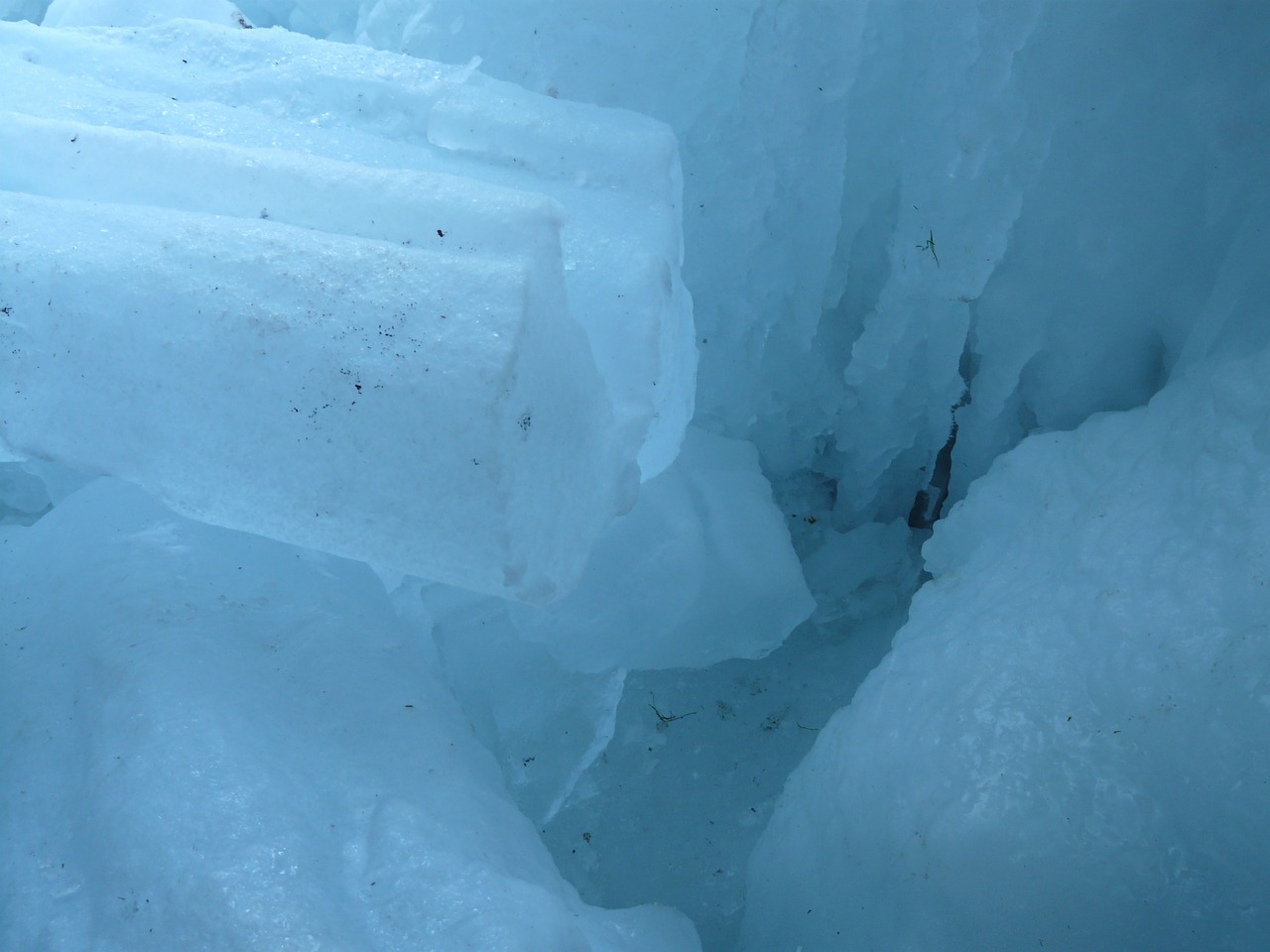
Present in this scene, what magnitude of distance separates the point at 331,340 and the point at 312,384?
0.18 ft

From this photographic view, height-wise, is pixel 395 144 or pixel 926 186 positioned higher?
pixel 926 186

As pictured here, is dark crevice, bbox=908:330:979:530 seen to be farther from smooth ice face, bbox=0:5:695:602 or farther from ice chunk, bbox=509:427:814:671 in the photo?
smooth ice face, bbox=0:5:695:602

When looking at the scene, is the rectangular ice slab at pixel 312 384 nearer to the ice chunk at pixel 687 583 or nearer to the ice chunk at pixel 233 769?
the ice chunk at pixel 233 769

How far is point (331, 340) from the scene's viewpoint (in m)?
1.08

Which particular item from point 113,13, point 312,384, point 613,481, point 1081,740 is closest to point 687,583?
point 613,481

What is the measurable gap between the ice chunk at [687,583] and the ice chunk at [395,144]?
0.66 feet

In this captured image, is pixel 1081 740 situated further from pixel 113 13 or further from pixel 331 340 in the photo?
pixel 113 13

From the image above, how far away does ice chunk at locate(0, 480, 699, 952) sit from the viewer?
970 millimetres

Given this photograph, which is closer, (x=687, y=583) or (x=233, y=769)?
(x=233, y=769)

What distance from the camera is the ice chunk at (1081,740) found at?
1.06 metres

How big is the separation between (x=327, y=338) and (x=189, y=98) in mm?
659

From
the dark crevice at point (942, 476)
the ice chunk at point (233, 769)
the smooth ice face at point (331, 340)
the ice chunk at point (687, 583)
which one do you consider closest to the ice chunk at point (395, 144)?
the smooth ice face at point (331, 340)

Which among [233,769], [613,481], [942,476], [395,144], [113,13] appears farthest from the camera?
[942,476]

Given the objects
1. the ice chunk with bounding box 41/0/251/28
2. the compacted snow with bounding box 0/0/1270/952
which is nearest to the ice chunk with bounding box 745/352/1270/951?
the compacted snow with bounding box 0/0/1270/952
